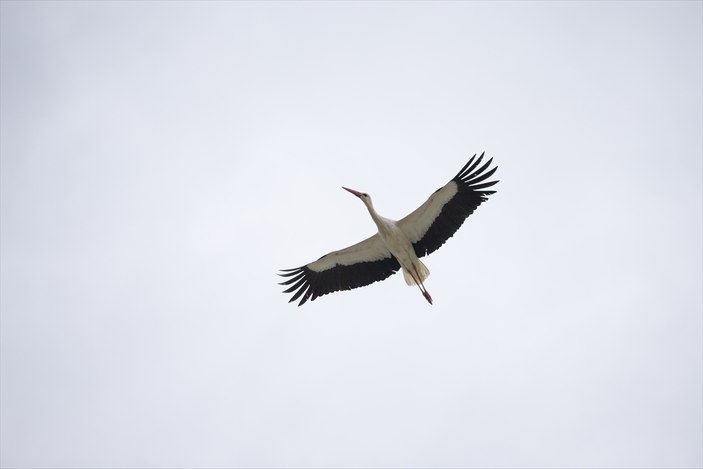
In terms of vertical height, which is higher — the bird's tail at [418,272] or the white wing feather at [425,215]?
the white wing feather at [425,215]

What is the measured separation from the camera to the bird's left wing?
1415cm

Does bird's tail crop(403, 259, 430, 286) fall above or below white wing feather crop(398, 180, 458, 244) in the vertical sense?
below

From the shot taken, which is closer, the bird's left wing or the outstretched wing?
the outstretched wing

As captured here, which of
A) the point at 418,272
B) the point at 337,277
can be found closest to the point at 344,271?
the point at 337,277

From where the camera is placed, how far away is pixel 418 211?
13148 mm

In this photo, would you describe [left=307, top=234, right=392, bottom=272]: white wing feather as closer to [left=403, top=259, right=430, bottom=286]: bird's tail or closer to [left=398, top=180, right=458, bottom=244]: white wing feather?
[left=403, top=259, right=430, bottom=286]: bird's tail

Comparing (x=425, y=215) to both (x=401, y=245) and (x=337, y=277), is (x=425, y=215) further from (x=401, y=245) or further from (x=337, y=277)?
(x=337, y=277)

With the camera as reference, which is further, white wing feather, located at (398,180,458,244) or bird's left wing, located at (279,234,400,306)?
bird's left wing, located at (279,234,400,306)

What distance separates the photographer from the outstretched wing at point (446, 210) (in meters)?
12.8

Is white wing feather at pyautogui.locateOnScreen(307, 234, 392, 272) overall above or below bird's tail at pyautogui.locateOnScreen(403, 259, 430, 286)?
above

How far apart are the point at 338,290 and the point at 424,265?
172 cm

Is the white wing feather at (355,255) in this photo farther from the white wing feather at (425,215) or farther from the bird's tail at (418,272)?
the white wing feather at (425,215)

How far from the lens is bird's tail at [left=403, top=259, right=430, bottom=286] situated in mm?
13681

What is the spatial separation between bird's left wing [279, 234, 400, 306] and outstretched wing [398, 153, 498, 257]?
2.46 feet
